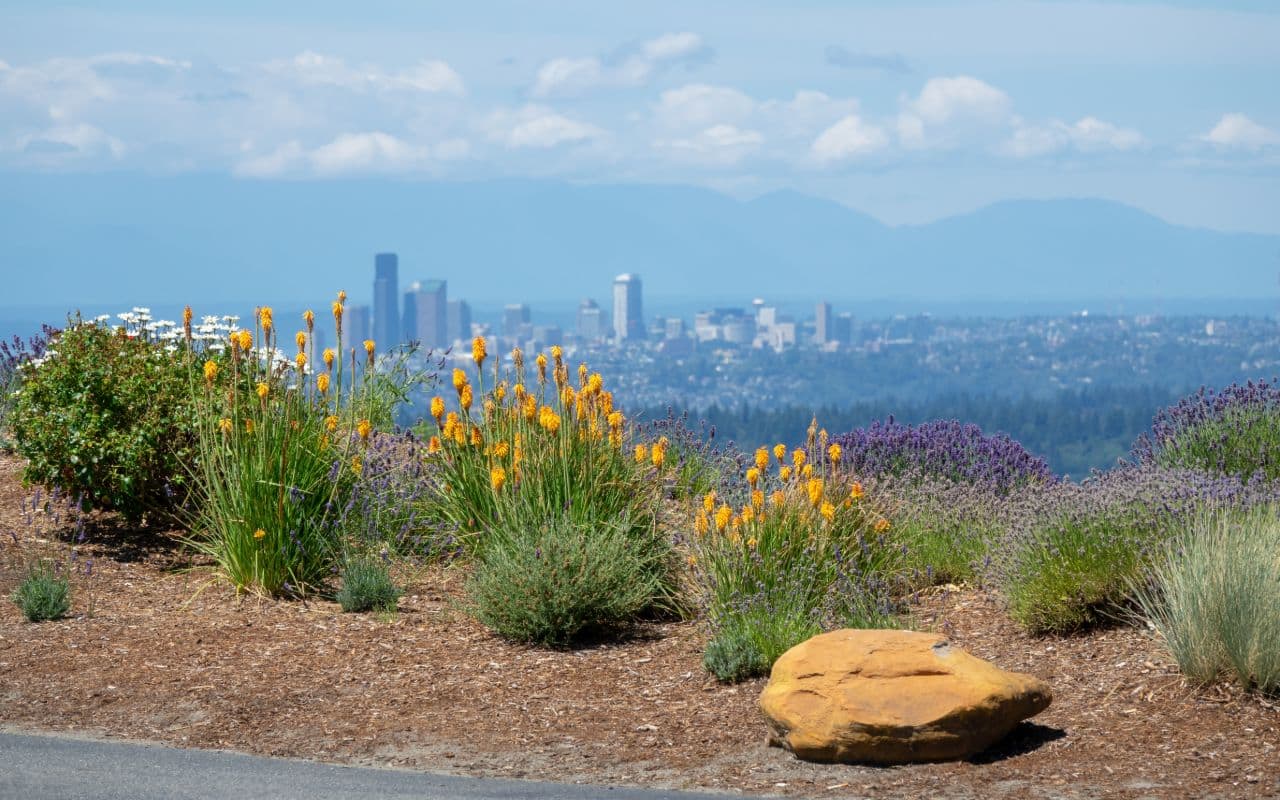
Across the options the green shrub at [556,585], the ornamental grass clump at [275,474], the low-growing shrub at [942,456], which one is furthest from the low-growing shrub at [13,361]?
the low-growing shrub at [942,456]

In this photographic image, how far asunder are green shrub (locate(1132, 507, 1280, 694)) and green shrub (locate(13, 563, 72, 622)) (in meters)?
5.67

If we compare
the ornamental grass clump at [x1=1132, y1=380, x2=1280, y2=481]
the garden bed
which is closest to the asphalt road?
the garden bed

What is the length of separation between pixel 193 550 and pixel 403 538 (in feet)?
5.17

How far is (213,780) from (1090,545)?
4237 millimetres

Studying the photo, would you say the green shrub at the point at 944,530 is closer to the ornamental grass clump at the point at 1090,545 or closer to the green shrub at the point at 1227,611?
the ornamental grass clump at the point at 1090,545

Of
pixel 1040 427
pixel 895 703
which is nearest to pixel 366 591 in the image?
pixel 895 703

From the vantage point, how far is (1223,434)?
997cm

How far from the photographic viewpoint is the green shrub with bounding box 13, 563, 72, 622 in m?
7.50

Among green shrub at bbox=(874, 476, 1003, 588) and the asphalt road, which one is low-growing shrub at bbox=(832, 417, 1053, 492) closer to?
green shrub at bbox=(874, 476, 1003, 588)

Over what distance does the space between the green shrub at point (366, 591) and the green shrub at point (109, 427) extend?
1.54 meters

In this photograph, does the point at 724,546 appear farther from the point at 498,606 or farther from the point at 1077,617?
the point at 1077,617

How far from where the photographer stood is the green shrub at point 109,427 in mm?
8664

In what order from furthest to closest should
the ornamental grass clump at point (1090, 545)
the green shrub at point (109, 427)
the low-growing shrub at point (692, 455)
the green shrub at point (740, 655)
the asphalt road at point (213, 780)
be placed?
the low-growing shrub at point (692, 455)
the green shrub at point (109, 427)
the ornamental grass clump at point (1090, 545)
the green shrub at point (740, 655)
the asphalt road at point (213, 780)

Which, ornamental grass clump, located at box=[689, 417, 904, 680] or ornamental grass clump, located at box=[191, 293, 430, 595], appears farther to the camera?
ornamental grass clump, located at box=[191, 293, 430, 595]
